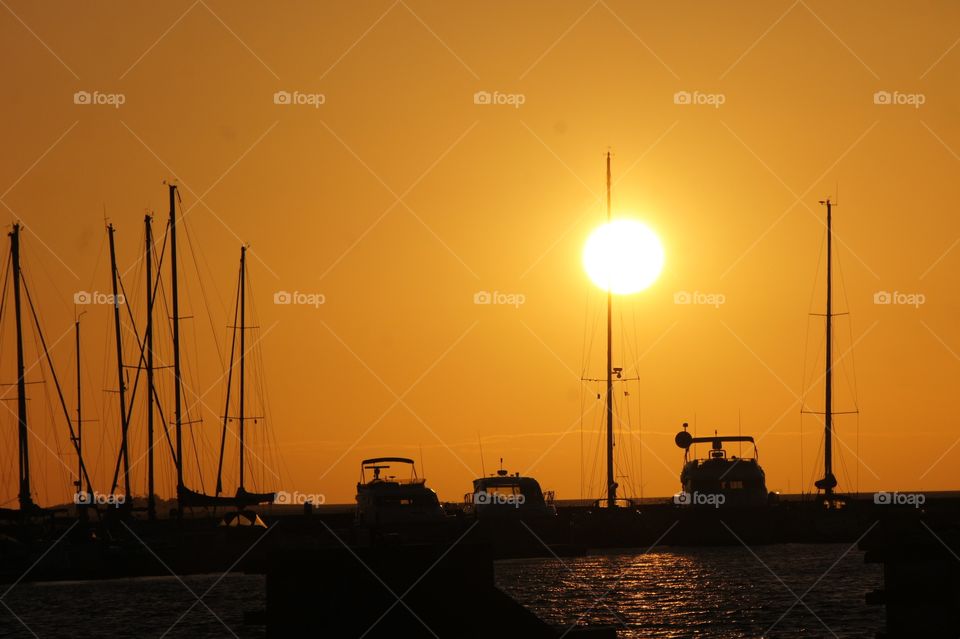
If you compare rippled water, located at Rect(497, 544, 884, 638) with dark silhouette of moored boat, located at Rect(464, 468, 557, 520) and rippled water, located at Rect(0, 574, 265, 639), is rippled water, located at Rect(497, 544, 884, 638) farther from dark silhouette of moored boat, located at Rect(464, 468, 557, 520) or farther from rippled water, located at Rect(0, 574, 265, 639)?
rippled water, located at Rect(0, 574, 265, 639)

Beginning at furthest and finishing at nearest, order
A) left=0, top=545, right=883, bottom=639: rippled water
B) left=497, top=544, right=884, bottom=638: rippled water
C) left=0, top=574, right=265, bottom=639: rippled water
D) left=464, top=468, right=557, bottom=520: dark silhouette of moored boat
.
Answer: left=464, top=468, right=557, bottom=520: dark silhouette of moored boat, left=0, top=574, right=265, bottom=639: rippled water, left=0, top=545, right=883, bottom=639: rippled water, left=497, top=544, right=884, bottom=638: rippled water

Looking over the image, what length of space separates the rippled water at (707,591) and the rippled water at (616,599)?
4cm

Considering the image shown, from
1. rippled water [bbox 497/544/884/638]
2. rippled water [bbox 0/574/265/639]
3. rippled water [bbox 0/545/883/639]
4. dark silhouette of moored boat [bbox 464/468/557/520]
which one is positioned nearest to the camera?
rippled water [bbox 497/544/884/638]

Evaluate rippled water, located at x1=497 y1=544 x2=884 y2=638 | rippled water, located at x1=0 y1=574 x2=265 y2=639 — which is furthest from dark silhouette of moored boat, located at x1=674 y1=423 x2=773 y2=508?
rippled water, located at x1=0 y1=574 x2=265 y2=639

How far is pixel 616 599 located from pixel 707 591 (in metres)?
4.52

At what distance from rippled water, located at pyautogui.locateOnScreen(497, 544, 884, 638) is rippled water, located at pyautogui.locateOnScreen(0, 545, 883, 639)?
4cm

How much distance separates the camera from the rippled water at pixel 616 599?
35.8 meters

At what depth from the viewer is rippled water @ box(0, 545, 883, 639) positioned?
3578 cm

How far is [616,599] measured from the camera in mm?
42312

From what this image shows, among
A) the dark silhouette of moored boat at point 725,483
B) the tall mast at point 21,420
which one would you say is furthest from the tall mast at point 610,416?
the tall mast at point 21,420

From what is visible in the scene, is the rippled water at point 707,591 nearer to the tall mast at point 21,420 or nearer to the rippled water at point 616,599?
the rippled water at point 616,599

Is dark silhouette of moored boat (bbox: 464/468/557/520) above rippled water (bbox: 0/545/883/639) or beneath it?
above

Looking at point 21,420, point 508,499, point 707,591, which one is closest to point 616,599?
point 707,591

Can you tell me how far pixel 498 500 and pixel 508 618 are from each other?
4302 centimetres
